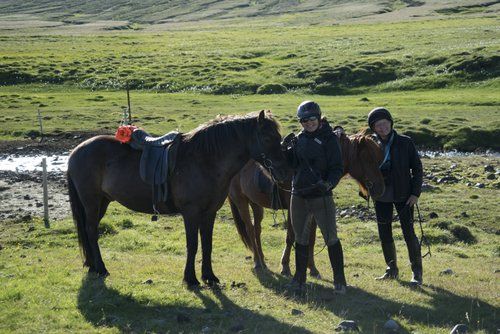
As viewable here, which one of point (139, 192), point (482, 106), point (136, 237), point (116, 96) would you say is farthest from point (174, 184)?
A: point (116, 96)

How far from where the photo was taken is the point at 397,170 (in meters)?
10.2

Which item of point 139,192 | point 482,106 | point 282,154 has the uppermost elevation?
point 282,154

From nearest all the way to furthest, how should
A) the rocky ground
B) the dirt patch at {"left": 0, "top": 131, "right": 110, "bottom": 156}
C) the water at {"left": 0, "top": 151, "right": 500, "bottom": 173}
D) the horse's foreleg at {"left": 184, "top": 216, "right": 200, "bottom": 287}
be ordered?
the horse's foreleg at {"left": 184, "top": 216, "right": 200, "bottom": 287}, the rocky ground, the water at {"left": 0, "top": 151, "right": 500, "bottom": 173}, the dirt patch at {"left": 0, "top": 131, "right": 110, "bottom": 156}

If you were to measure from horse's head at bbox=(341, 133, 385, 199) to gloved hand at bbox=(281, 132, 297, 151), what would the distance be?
124 centimetres

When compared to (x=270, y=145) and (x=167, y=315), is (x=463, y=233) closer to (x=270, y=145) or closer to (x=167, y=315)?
(x=270, y=145)

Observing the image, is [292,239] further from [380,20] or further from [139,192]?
[380,20]

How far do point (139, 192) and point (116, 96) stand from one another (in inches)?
1478

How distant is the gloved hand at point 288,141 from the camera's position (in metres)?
9.45

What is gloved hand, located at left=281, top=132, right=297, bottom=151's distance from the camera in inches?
372

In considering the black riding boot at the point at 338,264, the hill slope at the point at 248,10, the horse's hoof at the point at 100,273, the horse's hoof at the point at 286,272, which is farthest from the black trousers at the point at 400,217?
the hill slope at the point at 248,10

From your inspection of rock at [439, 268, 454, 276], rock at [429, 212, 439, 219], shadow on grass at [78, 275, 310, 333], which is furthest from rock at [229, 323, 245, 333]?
rock at [429, 212, 439, 219]

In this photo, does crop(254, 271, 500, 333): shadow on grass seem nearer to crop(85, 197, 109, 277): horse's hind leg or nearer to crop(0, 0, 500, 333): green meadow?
crop(0, 0, 500, 333): green meadow

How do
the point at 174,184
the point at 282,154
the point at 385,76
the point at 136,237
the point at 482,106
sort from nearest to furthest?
1. the point at 282,154
2. the point at 174,184
3. the point at 136,237
4. the point at 482,106
5. the point at 385,76

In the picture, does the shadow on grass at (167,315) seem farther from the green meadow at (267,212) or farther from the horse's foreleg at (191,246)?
the horse's foreleg at (191,246)
